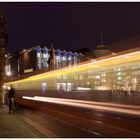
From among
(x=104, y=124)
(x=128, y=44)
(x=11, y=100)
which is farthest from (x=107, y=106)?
(x=11, y=100)

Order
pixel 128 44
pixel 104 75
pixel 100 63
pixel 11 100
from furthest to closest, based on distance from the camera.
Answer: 1. pixel 11 100
2. pixel 100 63
3. pixel 128 44
4. pixel 104 75

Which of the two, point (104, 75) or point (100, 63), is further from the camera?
point (100, 63)

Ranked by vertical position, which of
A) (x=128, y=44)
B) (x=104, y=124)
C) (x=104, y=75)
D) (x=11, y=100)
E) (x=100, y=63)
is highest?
(x=128, y=44)

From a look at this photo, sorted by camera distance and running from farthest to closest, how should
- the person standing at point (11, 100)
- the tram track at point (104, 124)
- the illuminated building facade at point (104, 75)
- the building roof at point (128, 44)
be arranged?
the person standing at point (11, 100)
the building roof at point (128, 44)
the illuminated building facade at point (104, 75)
the tram track at point (104, 124)

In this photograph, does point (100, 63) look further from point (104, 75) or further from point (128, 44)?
point (128, 44)

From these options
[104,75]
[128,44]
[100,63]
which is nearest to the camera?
[104,75]

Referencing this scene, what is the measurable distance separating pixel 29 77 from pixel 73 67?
511 inches

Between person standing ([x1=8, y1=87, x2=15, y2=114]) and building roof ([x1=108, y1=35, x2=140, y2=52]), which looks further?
person standing ([x1=8, y1=87, x2=15, y2=114])

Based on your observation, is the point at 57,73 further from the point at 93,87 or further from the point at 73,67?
the point at 93,87

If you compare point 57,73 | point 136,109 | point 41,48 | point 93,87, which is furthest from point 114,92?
point 41,48

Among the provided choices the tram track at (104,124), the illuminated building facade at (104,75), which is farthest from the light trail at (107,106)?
the illuminated building facade at (104,75)

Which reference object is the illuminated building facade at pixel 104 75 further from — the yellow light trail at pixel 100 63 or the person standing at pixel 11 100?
the person standing at pixel 11 100

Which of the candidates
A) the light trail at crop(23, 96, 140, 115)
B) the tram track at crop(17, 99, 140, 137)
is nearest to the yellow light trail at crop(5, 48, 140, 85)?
the light trail at crop(23, 96, 140, 115)

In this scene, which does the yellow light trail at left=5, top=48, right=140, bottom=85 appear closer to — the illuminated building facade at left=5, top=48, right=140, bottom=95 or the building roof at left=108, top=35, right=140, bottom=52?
the illuminated building facade at left=5, top=48, right=140, bottom=95
